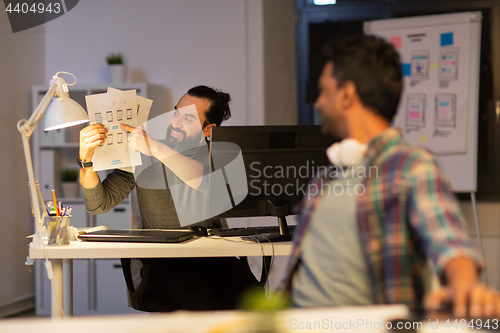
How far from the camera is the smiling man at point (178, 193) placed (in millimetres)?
1852

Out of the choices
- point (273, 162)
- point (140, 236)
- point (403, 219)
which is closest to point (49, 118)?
point (140, 236)

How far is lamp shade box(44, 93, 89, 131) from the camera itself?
5.63 ft

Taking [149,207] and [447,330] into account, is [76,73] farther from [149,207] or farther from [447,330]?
[447,330]

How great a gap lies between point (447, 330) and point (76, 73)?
355 cm

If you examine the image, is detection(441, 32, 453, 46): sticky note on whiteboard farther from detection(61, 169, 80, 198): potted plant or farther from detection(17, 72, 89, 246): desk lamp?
detection(61, 169, 80, 198): potted plant

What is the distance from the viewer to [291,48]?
383 cm

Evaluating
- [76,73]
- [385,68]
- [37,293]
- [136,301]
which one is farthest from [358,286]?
[76,73]

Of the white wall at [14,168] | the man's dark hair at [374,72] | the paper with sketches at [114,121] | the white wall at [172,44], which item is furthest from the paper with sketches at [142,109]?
the white wall at [14,168]

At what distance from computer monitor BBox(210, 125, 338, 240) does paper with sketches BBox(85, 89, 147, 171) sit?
401mm

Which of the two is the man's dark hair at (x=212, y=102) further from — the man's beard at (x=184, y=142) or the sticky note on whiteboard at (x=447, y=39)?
the sticky note on whiteboard at (x=447, y=39)

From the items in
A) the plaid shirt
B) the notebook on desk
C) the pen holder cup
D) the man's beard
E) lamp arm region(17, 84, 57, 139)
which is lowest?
the notebook on desk

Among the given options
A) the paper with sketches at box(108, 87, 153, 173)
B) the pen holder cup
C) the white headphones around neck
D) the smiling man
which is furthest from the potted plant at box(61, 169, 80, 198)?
the white headphones around neck

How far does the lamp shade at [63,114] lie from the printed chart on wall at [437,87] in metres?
2.16

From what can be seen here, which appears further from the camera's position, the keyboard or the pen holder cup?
the keyboard
